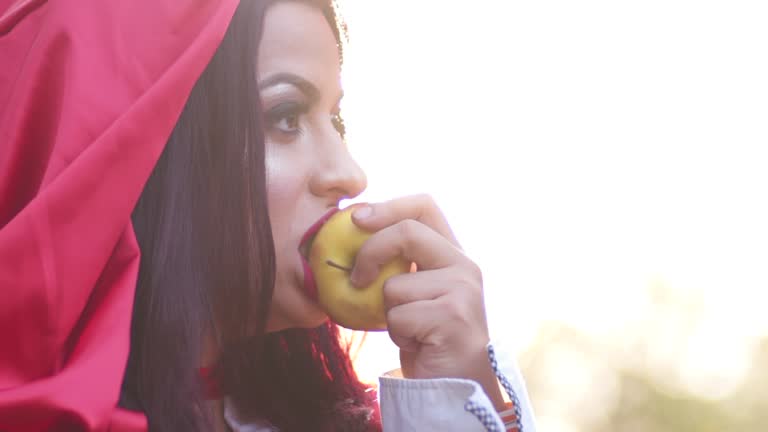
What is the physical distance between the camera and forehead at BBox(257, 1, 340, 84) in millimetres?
1789

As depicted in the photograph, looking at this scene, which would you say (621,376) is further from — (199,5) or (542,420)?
(199,5)

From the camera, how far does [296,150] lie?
1.81m

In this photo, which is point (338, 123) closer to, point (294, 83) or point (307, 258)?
point (294, 83)

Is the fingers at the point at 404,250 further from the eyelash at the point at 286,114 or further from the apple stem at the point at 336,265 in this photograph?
the eyelash at the point at 286,114

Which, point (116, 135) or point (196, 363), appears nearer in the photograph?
point (116, 135)

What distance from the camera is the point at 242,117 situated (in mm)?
1729

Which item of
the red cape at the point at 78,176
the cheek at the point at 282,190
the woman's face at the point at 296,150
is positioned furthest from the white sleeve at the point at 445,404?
the red cape at the point at 78,176

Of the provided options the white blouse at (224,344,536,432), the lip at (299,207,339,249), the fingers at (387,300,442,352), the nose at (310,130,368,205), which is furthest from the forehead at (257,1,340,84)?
the white blouse at (224,344,536,432)

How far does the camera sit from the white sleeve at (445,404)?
1620 millimetres

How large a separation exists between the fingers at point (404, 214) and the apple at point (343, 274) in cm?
2

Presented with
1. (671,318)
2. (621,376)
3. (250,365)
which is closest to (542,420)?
(621,376)

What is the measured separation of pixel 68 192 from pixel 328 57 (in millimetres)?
708

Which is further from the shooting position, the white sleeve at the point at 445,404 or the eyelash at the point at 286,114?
the eyelash at the point at 286,114

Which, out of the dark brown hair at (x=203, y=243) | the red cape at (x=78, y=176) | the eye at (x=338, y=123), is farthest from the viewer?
the eye at (x=338, y=123)
